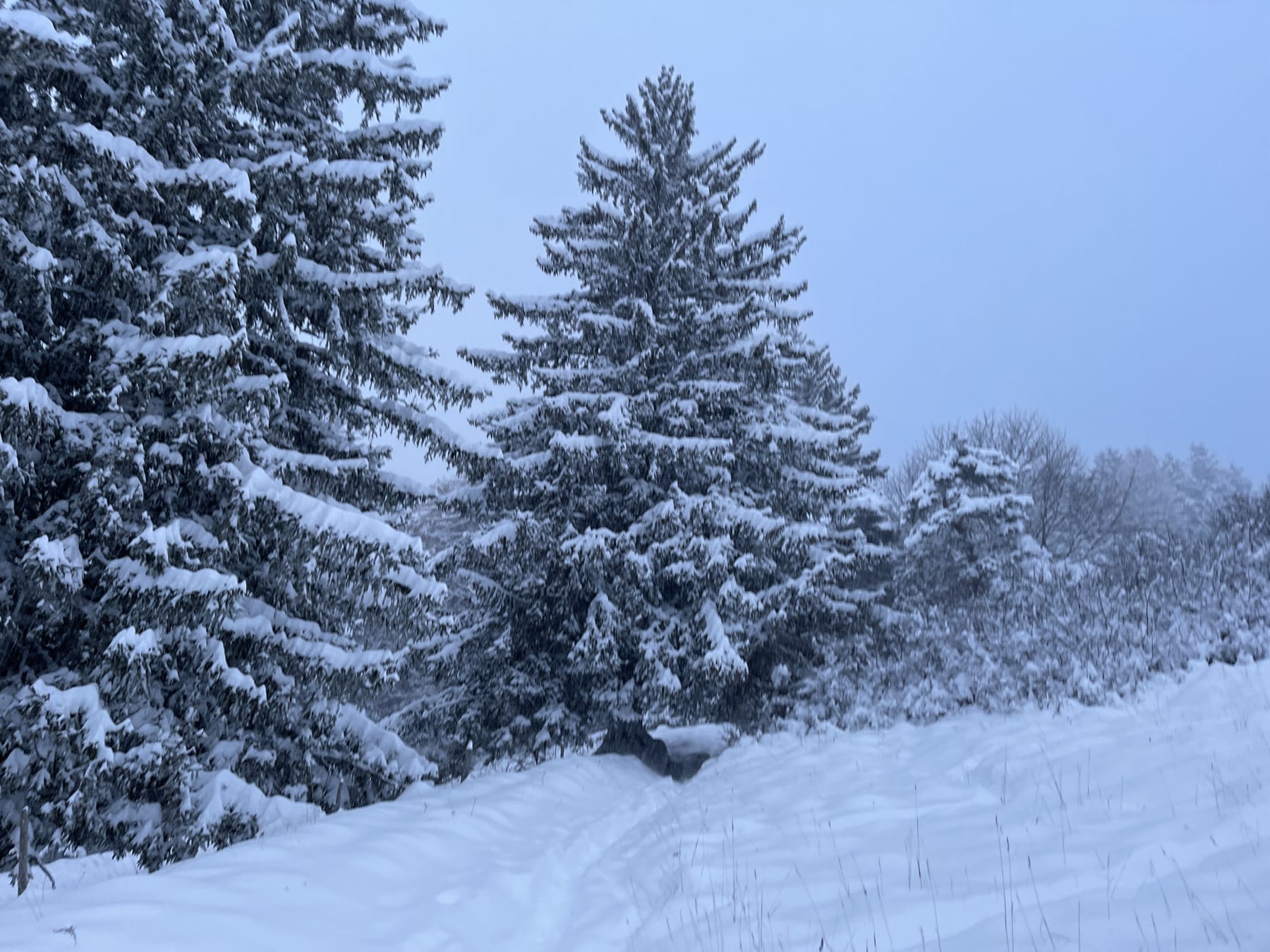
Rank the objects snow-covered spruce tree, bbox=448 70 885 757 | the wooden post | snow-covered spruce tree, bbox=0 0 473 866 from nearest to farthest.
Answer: the wooden post → snow-covered spruce tree, bbox=0 0 473 866 → snow-covered spruce tree, bbox=448 70 885 757

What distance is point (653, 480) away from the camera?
12.0 m

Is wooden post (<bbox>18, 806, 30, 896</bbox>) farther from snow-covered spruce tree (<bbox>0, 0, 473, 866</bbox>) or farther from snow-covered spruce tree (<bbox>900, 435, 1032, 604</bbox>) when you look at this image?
snow-covered spruce tree (<bbox>900, 435, 1032, 604</bbox>)

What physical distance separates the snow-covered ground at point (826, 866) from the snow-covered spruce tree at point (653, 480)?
3.46m

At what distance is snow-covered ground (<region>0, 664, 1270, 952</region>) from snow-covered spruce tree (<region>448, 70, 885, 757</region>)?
11.3 ft

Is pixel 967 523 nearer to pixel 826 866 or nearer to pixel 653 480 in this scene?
pixel 653 480

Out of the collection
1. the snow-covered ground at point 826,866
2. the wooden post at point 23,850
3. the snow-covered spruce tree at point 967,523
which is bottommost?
the snow-covered ground at point 826,866

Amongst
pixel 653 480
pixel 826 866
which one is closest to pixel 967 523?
pixel 653 480

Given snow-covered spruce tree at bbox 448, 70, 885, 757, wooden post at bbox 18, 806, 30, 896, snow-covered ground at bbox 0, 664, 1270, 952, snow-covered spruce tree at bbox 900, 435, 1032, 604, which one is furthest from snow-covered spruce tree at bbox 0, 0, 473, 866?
snow-covered spruce tree at bbox 900, 435, 1032, 604

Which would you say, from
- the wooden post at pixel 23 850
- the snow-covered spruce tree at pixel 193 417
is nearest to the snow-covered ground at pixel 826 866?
the wooden post at pixel 23 850

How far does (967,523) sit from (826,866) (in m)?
19.3

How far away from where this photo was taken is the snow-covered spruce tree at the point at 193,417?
590 centimetres

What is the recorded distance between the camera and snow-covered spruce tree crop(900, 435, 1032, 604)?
21.7 m

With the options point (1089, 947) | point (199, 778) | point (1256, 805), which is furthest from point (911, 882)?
point (199, 778)

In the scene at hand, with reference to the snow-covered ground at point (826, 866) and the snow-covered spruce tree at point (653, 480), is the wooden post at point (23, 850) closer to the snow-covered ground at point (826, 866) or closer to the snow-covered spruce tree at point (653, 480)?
the snow-covered ground at point (826, 866)
